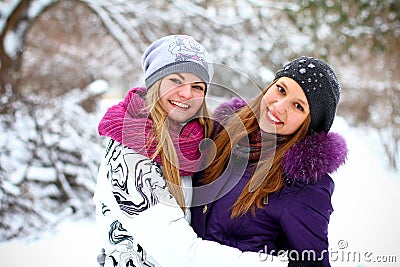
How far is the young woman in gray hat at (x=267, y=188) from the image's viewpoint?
1061mm

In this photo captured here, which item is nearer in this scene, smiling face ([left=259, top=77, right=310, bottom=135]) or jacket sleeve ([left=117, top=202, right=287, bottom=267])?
jacket sleeve ([left=117, top=202, right=287, bottom=267])

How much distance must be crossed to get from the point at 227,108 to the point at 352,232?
2.32 m

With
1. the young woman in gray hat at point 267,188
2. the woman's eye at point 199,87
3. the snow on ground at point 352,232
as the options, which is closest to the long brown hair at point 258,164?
the young woman in gray hat at point 267,188

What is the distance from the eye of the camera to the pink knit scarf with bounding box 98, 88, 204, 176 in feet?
3.65

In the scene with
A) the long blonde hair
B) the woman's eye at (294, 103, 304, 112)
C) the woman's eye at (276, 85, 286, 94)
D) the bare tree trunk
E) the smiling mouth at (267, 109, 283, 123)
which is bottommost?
the long blonde hair

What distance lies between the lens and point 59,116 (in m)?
3.28

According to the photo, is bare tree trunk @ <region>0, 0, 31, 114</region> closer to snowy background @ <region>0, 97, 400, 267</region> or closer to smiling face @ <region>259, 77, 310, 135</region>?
snowy background @ <region>0, 97, 400, 267</region>

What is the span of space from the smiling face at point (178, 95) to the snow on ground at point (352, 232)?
1430mm

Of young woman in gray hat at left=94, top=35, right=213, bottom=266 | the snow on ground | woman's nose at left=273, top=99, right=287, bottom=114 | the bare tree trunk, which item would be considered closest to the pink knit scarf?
young woman in gray hat at left=94, top=35, right=213, bottom=266

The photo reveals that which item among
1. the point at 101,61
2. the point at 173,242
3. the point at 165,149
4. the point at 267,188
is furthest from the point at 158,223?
the point at 101,61

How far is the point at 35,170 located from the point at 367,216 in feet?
8.61

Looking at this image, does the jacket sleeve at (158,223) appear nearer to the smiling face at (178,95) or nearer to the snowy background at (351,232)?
the smiling face at (178,95)

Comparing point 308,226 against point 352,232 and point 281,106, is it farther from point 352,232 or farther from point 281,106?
point 352,232

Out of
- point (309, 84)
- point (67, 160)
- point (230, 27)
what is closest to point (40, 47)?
point (67, 160)
